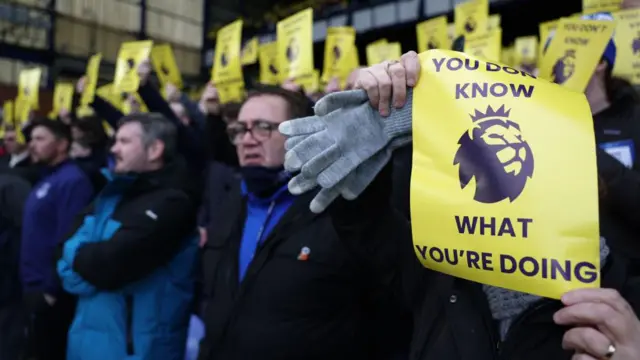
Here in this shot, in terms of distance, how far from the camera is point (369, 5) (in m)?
11.4

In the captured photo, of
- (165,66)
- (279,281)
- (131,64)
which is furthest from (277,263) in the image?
(165,66)

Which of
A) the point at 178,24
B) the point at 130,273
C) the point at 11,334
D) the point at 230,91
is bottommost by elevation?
the point at 11,334

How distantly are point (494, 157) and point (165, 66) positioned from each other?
3.46 meters

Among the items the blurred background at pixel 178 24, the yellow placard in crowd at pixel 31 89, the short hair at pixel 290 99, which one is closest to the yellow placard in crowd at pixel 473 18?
the short hair at pixel 290 99

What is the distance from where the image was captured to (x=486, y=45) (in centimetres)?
296

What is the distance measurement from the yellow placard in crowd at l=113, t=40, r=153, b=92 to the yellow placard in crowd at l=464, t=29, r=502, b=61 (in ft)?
5.92

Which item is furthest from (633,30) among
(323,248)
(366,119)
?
(366,119)

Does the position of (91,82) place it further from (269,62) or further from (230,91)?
(269,62)

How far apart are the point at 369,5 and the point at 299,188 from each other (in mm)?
10934

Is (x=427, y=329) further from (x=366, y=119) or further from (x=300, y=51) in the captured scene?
(x=300, y=51)

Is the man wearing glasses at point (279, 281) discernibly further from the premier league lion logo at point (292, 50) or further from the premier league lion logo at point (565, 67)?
the premier league lion logo at point (292, 50)

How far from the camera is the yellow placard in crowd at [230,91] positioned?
10.7 ft

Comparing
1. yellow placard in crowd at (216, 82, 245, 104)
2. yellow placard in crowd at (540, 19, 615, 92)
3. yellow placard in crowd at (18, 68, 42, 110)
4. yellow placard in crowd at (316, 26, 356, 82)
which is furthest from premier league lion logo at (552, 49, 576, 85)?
yellow placard in crowd at (18, 68, 42, 110)

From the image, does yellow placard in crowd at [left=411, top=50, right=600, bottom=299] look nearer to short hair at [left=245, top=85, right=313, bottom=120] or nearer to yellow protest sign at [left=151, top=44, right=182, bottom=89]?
short hair at [left=245, top=85, right=313, bottom=120]
